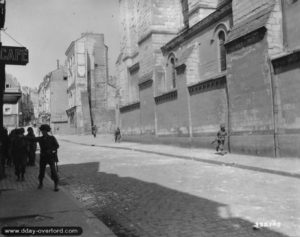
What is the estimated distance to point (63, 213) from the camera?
21.6 feet

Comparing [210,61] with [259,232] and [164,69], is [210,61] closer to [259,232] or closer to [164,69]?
[164,69]

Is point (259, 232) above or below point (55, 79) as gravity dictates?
below

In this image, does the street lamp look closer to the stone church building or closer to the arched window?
the stone church building

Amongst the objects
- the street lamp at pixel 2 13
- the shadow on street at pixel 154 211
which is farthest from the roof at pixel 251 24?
the street lamp at pixel 2 13

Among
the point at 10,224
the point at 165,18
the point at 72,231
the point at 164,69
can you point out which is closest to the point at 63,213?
the point at 10,224

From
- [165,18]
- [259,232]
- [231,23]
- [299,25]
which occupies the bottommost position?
[259,232]

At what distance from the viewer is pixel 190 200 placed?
7.85m

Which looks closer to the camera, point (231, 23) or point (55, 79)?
point (231, 23)

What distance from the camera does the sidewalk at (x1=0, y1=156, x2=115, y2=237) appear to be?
5.82m

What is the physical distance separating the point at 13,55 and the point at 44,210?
16.3ft

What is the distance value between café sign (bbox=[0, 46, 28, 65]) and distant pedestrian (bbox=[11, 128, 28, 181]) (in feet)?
8.72

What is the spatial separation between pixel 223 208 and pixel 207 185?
265cm

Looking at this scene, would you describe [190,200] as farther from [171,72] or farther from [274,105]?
[171,72]

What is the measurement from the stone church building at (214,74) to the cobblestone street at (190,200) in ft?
11.3
